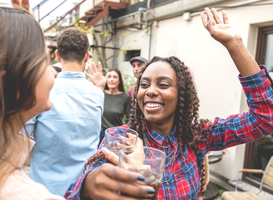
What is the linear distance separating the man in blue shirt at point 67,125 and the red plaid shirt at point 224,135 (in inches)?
28.5

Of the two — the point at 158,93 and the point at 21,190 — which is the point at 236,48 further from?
the point at 21,190

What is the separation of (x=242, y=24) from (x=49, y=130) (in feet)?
11.3

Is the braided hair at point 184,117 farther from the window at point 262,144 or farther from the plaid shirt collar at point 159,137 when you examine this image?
the window at point 262,144

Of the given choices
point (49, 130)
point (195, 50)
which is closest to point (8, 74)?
point (49, 130)

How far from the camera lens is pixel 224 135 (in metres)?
1.58

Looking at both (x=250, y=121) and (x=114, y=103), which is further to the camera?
(x=114, y=103)

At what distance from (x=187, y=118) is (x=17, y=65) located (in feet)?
3.84

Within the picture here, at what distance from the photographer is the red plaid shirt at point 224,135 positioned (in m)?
1.39

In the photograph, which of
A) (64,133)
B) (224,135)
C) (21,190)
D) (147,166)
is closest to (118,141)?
(147,166)

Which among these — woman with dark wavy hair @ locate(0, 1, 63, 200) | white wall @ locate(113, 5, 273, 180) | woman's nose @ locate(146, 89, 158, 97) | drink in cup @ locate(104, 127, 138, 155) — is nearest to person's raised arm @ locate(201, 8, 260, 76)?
woman's nose @ locate(146, 89, 158, 97)

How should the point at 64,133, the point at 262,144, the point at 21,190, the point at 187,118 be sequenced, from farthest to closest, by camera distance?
the point at 262,144, the point at 64,133, the point at 187,118, the point at 21,190

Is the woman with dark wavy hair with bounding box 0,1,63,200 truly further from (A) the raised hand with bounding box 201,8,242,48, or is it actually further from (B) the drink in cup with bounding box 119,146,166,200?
(A) the raised hand with bounding box 201,8,242,48

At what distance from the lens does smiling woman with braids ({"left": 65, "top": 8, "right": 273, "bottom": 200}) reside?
4.57 feet

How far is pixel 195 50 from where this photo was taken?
471 cm
